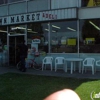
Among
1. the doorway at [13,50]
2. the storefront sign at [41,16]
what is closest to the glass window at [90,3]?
the storefront sign at [41,16]

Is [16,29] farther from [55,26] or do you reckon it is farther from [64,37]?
[64,37]

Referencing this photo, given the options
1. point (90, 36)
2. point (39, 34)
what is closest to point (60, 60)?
point (90, 36)

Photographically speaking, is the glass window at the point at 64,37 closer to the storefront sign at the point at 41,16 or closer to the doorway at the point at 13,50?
the storefront sign at the point at 41,16

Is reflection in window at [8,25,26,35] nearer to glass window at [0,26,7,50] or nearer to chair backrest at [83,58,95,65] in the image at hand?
glass window at [0,26,7,50]

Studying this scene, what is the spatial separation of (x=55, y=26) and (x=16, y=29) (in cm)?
325

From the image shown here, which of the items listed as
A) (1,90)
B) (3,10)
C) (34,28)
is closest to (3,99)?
(1,90)

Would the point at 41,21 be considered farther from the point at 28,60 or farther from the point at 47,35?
the point at 28,60

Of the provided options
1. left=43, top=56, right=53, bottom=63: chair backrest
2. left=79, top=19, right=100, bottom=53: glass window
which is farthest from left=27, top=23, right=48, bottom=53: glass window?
left=79, top=19, right=100, bottom=53: glass window

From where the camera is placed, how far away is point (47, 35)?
A: 14.4m

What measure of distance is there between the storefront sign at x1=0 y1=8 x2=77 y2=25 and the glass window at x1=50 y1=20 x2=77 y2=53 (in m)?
0.58

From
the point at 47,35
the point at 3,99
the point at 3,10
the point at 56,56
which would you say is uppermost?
the point at 3,10

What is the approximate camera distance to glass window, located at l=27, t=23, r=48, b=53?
14461mm

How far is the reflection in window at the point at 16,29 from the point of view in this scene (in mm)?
15500

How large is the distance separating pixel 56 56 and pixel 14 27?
4.08m
